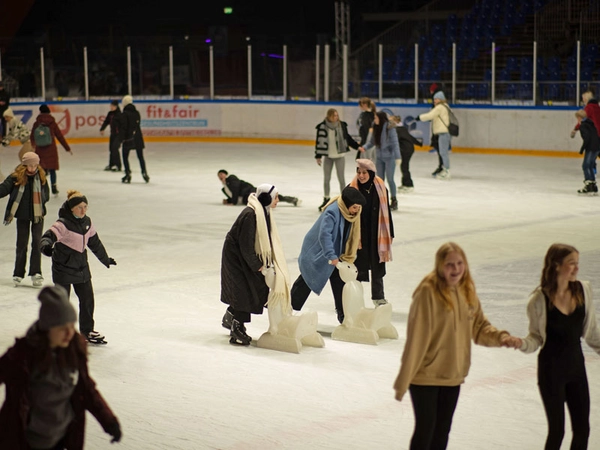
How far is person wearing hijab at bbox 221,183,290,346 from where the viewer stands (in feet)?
26.0

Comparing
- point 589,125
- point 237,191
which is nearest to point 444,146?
point 589,125

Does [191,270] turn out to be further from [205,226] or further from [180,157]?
[180,157]

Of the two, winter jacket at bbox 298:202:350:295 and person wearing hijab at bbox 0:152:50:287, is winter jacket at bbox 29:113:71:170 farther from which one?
winter jacket at bbox 298:202:350:295

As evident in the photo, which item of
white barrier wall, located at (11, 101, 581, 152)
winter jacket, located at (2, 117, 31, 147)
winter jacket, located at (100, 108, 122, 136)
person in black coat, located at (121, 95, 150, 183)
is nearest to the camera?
winter jacket, located at (2, 117, 31, 147)

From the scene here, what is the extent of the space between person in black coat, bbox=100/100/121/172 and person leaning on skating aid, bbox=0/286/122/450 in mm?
Answer: 15754

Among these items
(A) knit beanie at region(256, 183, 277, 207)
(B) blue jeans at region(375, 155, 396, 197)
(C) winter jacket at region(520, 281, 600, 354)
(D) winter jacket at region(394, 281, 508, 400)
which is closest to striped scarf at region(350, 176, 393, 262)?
(A) knit beanie at region(256, 183, 277, 207)

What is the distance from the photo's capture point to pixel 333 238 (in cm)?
848

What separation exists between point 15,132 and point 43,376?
13643 mm

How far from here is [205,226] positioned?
14.5m

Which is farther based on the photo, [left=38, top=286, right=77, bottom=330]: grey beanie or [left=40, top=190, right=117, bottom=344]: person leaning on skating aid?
[left=40, top=190, right=117, bottom=344]: person leaning on skating aid

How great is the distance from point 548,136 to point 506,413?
18070 millimetres

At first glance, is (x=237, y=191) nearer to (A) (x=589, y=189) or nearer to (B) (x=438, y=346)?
(A) (x=589, y=189)

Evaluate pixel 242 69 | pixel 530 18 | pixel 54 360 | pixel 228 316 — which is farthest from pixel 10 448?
pixel 530 18

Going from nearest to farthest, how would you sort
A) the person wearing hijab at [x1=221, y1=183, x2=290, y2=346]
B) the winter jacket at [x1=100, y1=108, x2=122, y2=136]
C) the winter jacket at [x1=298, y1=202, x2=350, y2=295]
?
the person wearing hijab at [x1=221, y1=183, x2=290, y2=346] → the winter jacket at [x1=298, y1=202, x2=350, y2=295] → the winter jacket at [x1=100, y1=108, x2=122, y2=136]
